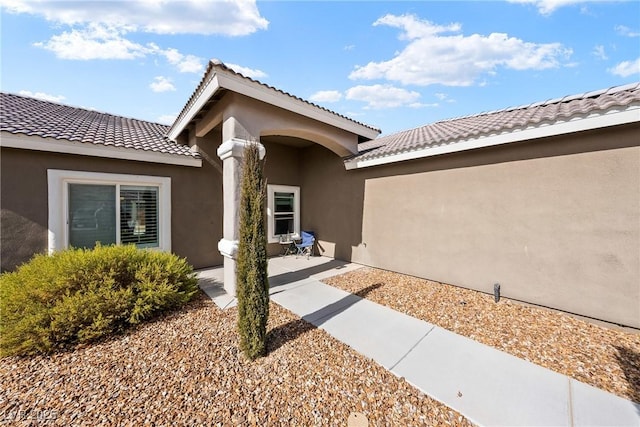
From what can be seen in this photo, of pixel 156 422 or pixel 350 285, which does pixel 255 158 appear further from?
pixel 350 285

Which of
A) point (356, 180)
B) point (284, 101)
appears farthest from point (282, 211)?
point (284, 101)

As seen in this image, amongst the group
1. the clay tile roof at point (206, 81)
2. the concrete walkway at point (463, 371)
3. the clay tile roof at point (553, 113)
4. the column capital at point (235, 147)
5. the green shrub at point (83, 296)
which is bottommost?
the concrete walkway at point (463, 371)

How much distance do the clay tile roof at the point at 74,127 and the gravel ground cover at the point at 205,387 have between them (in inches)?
188

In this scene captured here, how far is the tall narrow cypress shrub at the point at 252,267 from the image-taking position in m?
3.26

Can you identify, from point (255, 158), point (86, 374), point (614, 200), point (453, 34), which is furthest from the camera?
point (453, 34)

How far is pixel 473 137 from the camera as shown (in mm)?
5262

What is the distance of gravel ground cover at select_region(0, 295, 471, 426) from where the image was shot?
2346mm

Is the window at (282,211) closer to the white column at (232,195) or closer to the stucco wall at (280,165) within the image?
the stucco wall at (280,165)

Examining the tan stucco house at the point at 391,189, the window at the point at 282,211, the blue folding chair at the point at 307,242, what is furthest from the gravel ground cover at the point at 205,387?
the window at the point at 282,211

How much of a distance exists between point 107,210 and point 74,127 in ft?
8.73

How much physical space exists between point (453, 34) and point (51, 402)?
35.6 feet

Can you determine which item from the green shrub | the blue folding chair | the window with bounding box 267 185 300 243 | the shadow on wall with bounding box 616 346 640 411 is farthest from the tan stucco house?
the window with bounding box 267 185 300 243

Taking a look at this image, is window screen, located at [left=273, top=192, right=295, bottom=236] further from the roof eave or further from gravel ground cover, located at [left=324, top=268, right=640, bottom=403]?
gravel ground cover, located at [left=324, top=268, right=640, bottom=403]

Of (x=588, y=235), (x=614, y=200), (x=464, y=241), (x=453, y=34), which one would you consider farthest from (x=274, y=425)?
(x=453, y=34)
